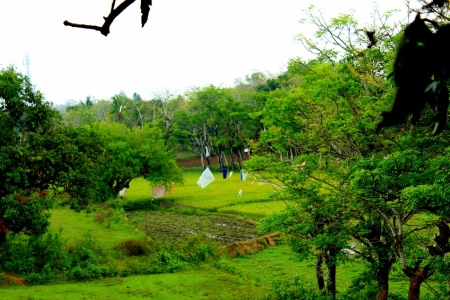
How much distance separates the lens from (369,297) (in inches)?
350

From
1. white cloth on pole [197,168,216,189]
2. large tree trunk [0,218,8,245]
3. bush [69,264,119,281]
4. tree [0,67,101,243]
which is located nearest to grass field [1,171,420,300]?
bush [69,264,119,281]

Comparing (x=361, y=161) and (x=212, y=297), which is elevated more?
(x=361, y=161)

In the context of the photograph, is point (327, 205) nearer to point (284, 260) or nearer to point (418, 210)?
point (418, 210)

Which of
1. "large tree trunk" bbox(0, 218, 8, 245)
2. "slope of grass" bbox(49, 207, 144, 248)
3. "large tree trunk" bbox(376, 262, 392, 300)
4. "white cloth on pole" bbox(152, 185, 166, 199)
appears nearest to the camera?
"large tree trunk" bbox(376, 262, 392, 300)

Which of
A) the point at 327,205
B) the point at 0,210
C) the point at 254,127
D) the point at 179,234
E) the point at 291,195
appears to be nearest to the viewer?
the point at 327,205

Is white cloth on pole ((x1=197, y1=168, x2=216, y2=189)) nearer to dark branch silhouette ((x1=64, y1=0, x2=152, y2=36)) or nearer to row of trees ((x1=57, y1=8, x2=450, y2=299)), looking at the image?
row of trees ((x1=57, y1=8, x2=450, y2=299))

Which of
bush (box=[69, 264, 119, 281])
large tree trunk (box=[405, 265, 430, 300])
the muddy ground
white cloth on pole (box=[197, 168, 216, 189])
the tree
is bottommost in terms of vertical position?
the muddy ground

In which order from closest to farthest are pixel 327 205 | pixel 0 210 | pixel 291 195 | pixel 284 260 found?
pixel 327 205, pixel 291 195, pixel 0 210, pixel 284 260

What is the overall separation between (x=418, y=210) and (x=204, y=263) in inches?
307

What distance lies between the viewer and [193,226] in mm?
20359

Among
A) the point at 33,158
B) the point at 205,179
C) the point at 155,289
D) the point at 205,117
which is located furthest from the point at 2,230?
the point at 205,117

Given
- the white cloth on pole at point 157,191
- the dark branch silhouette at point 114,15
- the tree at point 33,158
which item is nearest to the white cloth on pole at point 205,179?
the white cloth on pole at point 157,191

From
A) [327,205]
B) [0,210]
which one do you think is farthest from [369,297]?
[0,210]

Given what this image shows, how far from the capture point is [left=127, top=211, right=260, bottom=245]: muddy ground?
59.4 feet
